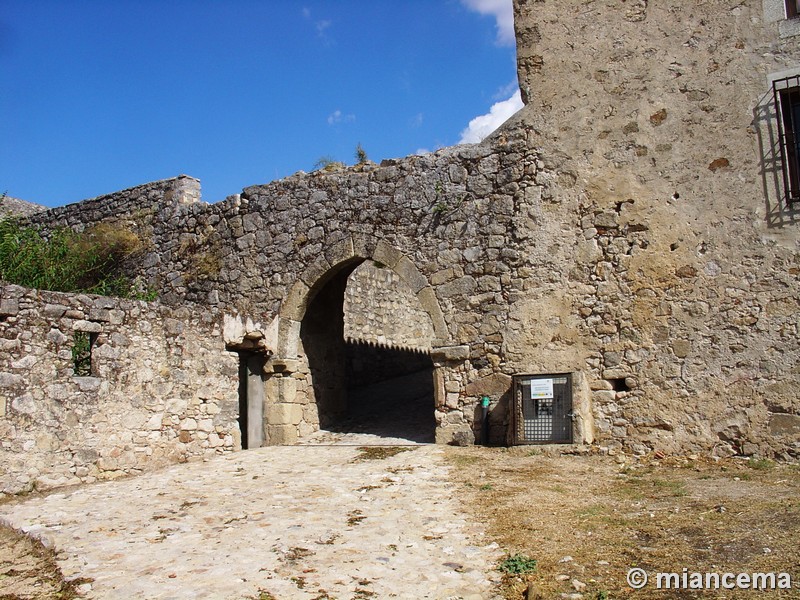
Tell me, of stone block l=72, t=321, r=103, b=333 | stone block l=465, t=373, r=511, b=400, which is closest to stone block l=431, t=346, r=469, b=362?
stone block l=465, t=373, r=511, b=400

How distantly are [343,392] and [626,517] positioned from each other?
247 inches

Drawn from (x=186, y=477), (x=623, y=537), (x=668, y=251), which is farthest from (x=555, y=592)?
(x=668, y=251)

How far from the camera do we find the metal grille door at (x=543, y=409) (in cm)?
802

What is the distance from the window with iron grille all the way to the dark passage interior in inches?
188

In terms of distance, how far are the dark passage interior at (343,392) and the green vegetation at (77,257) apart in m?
2.61

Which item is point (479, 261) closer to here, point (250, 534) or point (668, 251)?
point (668, 251)

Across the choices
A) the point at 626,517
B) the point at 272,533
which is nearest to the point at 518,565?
the point at 626,517

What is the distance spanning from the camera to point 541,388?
8141 mm

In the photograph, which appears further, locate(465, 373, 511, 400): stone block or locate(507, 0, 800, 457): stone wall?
locate(465, 373, 511, 400): stone block

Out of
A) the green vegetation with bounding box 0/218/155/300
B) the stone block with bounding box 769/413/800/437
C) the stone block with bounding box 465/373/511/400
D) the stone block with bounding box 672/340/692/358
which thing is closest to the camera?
the stone block with bounding box 769/413/800/437

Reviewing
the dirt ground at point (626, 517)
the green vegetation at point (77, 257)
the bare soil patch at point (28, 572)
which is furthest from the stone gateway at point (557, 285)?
the green vegetation at point (77, 257)

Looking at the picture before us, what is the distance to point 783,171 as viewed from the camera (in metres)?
7.59

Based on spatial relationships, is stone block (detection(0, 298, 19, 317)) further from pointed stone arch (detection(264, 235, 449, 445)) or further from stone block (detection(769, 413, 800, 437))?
stone block (detection(769, 413, 800, 437))

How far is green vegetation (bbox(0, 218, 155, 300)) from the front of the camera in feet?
35.1
